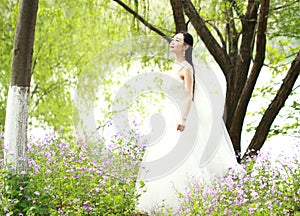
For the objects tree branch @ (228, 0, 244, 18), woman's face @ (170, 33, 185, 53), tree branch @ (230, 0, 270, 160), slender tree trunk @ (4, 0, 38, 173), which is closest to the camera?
slender tree trunk @ (4, 0, 38, 173)

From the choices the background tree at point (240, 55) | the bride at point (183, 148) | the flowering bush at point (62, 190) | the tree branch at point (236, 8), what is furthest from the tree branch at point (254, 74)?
the flowering bush at point (62, 190)

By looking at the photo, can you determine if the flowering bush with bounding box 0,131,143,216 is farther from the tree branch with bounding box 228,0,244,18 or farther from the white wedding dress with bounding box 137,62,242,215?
the tree branch with bounding box 228,0,244,18

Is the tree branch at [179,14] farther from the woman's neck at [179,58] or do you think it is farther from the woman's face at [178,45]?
the woman's neck at [179,58]

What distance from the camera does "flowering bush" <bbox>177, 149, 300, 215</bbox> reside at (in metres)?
3.87

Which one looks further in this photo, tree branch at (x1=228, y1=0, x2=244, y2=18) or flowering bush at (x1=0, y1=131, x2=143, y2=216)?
tree branch at (x1=228, y1=0, x2=244, y2=18)

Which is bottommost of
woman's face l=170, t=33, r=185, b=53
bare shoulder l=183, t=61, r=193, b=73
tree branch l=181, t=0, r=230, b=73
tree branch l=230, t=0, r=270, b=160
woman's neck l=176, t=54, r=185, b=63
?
bare shoulder l=183, t=61, r=193, b=73

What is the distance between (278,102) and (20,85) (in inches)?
136

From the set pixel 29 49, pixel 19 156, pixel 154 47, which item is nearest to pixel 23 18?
pixel 29 49

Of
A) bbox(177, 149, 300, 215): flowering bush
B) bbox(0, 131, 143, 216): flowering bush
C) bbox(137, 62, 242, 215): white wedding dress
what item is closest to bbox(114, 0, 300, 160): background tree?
bbox(137, 62, 242, 215): white wedding dress

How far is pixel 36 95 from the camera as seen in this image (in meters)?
10.8

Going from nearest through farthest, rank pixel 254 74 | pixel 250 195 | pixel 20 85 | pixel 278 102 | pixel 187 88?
pixel 20 85, pixel 250 195, pixel 187 88, pixel 278 102, pixel 254 74

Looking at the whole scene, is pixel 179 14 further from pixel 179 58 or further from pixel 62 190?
pixel 62 190

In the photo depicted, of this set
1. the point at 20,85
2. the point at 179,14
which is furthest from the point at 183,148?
the point at 179,14

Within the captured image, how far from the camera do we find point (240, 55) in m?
7.19
